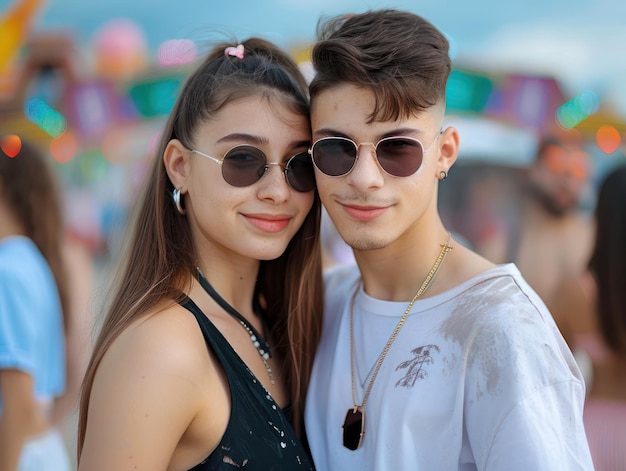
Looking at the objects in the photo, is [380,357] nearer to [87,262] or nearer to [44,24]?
[87,262]

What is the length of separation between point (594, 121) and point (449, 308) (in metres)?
5.61

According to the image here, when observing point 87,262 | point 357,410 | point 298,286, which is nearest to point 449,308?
point 357,410

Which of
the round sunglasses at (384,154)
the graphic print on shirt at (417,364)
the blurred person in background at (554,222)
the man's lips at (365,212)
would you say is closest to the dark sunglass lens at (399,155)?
the round sunglasses at (384,154)

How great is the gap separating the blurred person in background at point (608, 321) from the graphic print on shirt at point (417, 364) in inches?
72.8

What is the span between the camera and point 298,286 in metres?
2.51

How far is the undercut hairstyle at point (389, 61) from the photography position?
2016 mm

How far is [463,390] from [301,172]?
0.84 m

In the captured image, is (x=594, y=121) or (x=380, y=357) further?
(x=594, y=121)

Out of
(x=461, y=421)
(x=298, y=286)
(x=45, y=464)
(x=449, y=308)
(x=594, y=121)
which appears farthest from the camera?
(x=594, y=121)

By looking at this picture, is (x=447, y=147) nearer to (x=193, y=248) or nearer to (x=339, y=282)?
(x=339, y=282)

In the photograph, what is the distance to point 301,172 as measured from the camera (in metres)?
2.22

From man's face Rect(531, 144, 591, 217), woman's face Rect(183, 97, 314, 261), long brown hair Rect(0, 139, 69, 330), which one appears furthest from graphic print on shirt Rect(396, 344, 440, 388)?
man's face Rect(531, 144, 591, 217)

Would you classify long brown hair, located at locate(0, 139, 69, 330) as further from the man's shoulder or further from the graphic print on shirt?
the graphic print on shirt

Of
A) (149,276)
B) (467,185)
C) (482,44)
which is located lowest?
(467,185)
